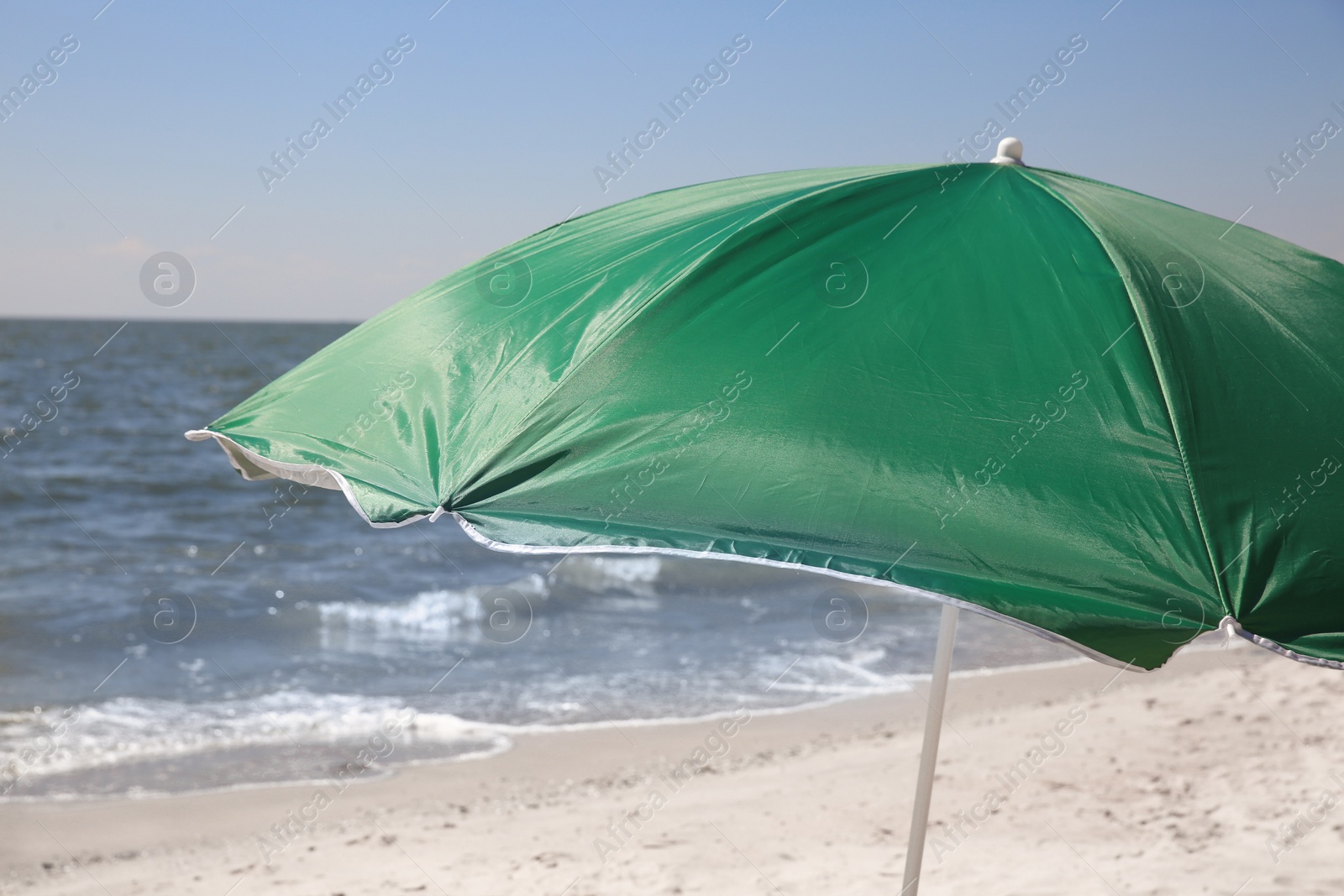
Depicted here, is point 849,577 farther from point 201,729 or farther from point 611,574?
point 611,574

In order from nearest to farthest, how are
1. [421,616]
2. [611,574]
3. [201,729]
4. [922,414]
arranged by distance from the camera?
[922,414], [201,729], [421,616], [611,574]

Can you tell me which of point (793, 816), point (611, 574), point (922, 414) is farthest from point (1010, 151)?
point (611, 574)

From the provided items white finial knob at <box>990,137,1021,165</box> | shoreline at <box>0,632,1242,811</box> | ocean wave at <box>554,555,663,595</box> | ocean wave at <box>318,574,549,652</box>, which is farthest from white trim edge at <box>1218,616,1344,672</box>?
ocean wave at <box>554,555,663,595</box>

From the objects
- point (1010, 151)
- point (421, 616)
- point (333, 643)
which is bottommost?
point (333, 643)

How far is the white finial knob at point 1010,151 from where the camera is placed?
90.9 inches

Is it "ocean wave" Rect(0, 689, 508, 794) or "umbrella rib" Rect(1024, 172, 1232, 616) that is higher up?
"umbrella rib" Rect(1024, 172, 1232, 616)

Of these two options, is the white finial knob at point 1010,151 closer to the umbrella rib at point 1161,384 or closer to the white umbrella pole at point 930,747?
the umbrella rib at point 1161,384

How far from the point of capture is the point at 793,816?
211 inches

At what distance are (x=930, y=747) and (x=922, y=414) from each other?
38.7 inches

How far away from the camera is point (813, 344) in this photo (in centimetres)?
188

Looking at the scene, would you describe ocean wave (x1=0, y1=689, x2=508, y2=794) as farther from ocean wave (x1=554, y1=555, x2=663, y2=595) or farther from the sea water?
ocean wave (x1=554, y1=555, x2=663, y2=595)

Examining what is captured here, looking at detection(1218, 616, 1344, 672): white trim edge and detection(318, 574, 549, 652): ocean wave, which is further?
detection(318, 574, 549, 652): ocean wave

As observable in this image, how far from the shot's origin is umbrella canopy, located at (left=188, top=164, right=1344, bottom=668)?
166 centimetres

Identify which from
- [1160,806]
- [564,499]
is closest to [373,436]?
[564,499]
